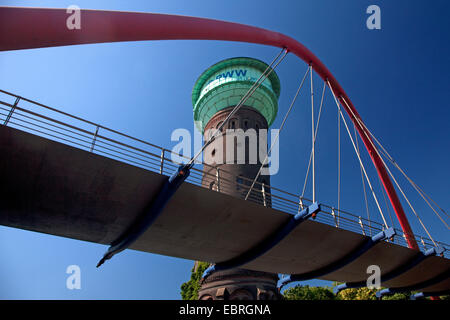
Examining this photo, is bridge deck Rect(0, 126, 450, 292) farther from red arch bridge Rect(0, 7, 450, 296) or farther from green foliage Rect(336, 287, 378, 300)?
green foliage Rect(336, 287, 378, 300)

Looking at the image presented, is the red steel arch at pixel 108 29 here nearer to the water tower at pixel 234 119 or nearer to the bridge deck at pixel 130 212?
the bridge deck at pixel 130 212

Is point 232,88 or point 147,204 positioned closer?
point 147,204

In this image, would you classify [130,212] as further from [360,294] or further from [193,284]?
[360,294]

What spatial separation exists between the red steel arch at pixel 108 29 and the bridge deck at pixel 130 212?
2.65m

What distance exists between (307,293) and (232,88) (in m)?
30.3

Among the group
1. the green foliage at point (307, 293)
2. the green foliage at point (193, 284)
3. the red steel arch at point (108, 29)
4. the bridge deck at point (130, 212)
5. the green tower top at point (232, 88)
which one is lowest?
the green foliage at point (307, 293)

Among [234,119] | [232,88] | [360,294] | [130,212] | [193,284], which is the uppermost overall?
[232,88]

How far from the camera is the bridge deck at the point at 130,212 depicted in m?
8.92

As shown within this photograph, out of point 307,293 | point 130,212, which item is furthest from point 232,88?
point 307,293

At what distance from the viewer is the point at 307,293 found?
41438 mm

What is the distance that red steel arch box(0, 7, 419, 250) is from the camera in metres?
7.55

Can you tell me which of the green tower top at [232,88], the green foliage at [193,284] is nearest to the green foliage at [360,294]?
the green foliage at [193,284]

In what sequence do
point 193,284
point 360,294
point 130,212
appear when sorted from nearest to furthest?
point 130,212 < point 193,284 < point 360,294
